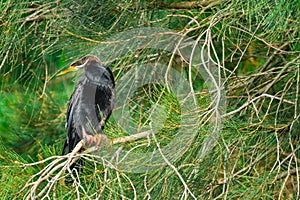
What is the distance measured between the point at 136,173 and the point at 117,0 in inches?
21.4

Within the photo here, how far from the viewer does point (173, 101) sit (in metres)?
1.81

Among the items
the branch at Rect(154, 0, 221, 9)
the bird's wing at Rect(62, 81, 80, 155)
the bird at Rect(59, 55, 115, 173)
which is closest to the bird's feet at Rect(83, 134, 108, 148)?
the bird at Rect(59, 55, 115, 173)

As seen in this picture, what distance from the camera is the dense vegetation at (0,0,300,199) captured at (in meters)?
1.80

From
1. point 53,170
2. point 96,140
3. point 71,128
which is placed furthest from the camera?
point 71,128

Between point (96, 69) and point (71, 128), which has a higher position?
point (96, 69)

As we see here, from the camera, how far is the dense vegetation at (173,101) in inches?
70.9

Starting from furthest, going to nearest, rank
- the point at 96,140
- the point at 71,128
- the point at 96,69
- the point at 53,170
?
the point at 71,128 → the point at 96,69 → the point at 96,140 → the point at 53,170

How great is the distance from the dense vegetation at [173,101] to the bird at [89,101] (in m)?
0.03

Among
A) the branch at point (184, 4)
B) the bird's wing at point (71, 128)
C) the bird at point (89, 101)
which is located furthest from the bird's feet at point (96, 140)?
the branch at point (184, 4)

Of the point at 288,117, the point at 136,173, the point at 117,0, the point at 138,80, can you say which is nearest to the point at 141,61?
the point at 138,80

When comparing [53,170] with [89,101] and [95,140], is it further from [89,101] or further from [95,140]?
[89,101]

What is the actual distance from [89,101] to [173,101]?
53 centimetres

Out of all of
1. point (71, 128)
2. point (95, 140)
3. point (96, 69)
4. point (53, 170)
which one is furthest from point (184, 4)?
point (53, 170)

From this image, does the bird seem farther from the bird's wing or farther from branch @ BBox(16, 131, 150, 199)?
branch @ BBox(16, 131, 150, 199)
